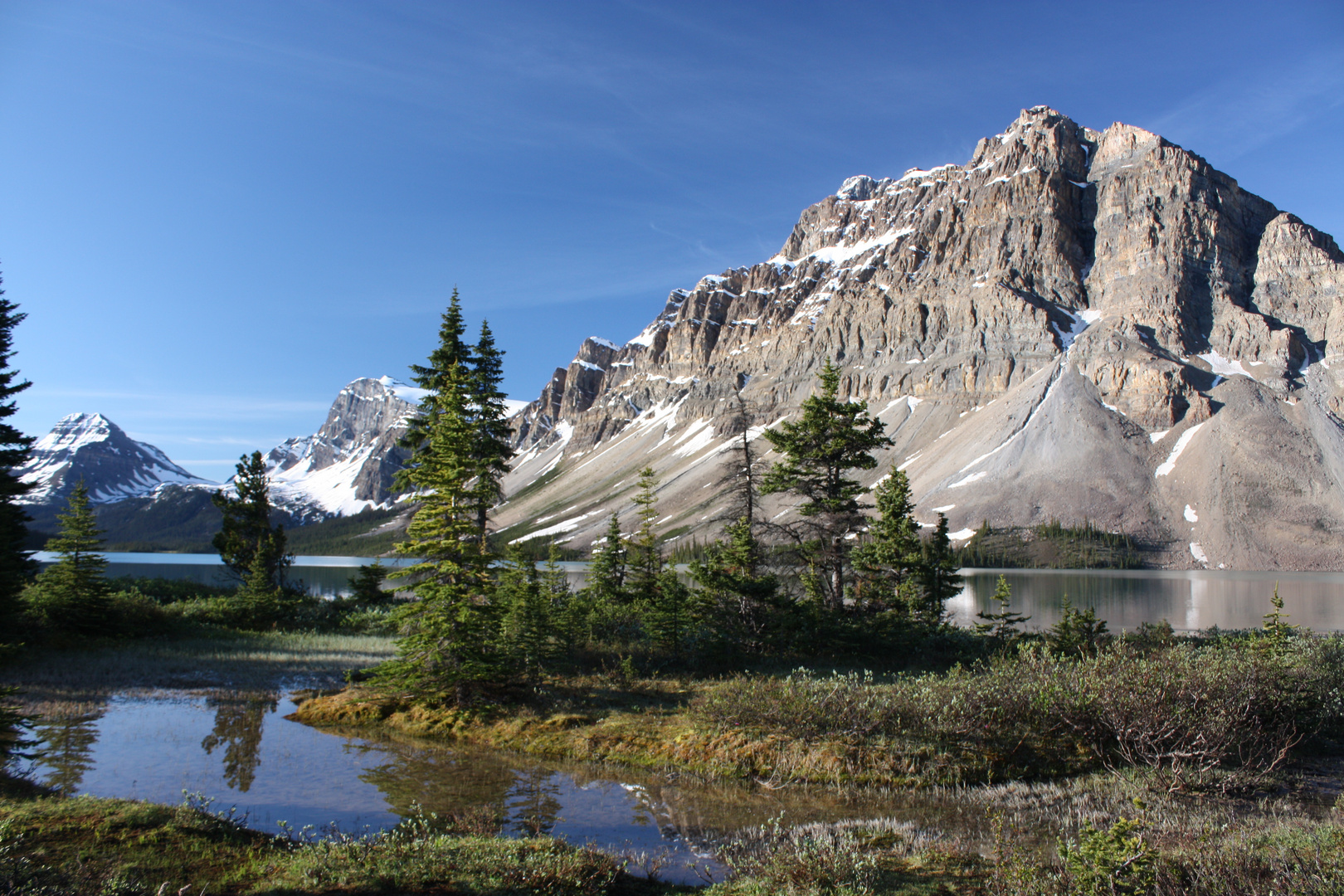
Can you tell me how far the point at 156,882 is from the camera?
705cm

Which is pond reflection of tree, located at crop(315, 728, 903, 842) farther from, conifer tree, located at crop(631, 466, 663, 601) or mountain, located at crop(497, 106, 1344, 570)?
mountain, located at crop(497, 106, 1344, 570)

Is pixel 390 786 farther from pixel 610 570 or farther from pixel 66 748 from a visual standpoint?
pixel 610 570

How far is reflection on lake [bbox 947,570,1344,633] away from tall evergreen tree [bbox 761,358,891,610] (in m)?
14.1

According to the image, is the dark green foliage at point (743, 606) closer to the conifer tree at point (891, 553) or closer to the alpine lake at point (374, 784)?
the conifer tree at point (891, 553)

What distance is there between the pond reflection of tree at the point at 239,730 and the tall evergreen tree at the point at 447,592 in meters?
3.14

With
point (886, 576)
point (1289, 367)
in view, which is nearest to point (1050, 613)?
point (886, 576)

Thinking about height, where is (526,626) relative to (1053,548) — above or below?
below

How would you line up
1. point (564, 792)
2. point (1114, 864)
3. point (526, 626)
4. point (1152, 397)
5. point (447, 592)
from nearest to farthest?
point (1114, 864)
point (564, 792)
point (447, 592)
point (526, 626)
point (1152, 397)

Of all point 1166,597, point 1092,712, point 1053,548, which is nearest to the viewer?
point 1092,712

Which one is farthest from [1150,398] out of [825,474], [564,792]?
[564,792]

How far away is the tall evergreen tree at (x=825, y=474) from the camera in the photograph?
26094 mm

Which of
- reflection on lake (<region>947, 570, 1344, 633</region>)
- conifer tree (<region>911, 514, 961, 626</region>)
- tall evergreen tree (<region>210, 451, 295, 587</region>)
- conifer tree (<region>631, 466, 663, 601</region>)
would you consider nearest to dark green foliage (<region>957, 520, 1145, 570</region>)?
reflection on lake (<region>947, 570, 1344, 633</region>)

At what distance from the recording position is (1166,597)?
68250 mm

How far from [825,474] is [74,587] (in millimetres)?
28536
